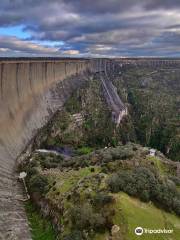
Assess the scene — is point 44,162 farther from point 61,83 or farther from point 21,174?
point 61,83

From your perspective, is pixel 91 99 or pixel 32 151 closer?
pixel 32 151

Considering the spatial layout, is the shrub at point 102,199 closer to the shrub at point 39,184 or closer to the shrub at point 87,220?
the shrub at point 87,220

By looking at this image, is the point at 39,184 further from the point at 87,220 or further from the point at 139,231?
the point at 139,231

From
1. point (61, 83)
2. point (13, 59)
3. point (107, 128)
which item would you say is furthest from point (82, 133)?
point (13, 59)

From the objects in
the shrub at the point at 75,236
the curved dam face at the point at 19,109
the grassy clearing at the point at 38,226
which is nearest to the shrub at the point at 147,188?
the shrub at the point at 75,236

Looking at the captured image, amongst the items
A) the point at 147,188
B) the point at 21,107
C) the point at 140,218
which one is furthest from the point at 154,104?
the point at 140,218

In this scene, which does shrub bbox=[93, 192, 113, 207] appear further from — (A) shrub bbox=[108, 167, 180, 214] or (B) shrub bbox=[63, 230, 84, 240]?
(B) shrub bbox=[63, 230, 84, 240]
